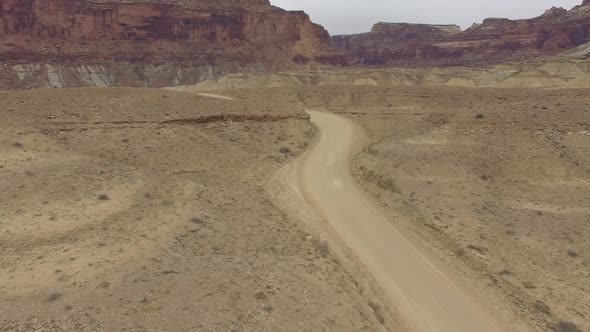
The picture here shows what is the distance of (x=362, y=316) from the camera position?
10406mm

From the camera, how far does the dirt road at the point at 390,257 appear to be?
36.7ft

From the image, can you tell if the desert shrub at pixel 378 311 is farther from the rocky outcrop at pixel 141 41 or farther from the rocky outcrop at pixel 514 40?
the rocky outcrop at pixel 514 40

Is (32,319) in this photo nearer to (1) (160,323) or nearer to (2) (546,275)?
(1) (160,323)

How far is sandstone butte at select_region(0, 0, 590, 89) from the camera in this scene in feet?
378

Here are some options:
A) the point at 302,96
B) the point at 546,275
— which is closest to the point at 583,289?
the point at 546,275

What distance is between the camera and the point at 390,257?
549 inches

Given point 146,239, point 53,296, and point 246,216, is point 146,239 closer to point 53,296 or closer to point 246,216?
point 53,296

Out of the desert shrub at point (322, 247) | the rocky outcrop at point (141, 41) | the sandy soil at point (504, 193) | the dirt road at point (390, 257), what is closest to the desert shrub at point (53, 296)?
the desert shrub at point (322, 247)

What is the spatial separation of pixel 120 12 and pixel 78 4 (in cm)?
1071

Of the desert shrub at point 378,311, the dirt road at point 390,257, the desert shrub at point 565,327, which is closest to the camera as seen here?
the desert shrub at point 565,327

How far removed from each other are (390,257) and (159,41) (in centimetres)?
13313

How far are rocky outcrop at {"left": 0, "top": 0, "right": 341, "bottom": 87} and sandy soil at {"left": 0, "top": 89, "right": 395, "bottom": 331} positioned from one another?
9725cm

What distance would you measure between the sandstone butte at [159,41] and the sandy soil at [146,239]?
316 feet

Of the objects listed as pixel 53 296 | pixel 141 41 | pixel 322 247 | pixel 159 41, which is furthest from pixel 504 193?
pixel 141 41
